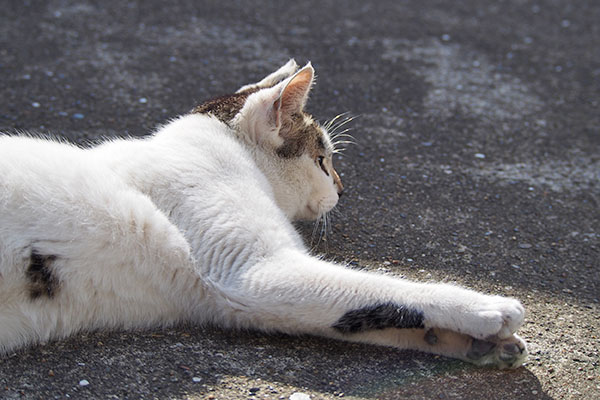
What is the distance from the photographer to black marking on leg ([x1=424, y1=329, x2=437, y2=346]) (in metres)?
2.57

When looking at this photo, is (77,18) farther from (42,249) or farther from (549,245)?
(549,245)

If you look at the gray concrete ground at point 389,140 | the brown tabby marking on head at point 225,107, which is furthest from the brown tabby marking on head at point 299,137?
the gray concrete ground at point 389,140

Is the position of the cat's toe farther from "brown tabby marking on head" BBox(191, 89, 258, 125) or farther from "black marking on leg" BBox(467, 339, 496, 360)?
"brown tabby marking on head" BBox(191, 89, 258, 125)

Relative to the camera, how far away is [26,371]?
2.39 metres

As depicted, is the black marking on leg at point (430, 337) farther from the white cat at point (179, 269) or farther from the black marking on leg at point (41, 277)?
the black marking on leg at point (41, 277)

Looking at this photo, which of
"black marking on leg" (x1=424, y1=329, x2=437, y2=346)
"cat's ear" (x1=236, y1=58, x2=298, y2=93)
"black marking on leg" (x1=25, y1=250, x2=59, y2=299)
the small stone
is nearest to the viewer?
the small stone

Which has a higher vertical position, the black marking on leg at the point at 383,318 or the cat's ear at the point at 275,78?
the cat's ear at the point at 275,78

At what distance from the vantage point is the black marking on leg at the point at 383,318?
8.20 feet

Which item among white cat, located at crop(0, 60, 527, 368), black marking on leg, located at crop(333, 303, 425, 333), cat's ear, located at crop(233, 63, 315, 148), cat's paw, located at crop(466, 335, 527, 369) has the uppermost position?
cat's ear, located at crop(233, 63, 315, 148)

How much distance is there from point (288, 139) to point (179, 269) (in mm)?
922

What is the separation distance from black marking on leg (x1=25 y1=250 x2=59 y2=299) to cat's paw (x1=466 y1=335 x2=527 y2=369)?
1.62 meters

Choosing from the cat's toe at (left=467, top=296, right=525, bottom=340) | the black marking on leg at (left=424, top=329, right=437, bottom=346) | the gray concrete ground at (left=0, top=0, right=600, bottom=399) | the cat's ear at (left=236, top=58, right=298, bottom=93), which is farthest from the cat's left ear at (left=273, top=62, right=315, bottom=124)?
the cat's toe at (left=467, top=296, right=525, bottom=340)

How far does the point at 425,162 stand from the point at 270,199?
1842 millimetres

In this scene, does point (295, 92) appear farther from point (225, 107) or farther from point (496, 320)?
point (496, 320)
